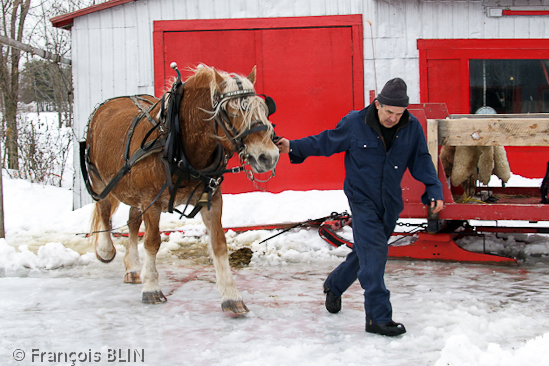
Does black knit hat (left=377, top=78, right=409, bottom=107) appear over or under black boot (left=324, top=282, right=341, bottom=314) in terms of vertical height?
over

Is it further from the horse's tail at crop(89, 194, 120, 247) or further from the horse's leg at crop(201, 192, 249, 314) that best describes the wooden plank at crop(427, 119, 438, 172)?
the horse's tail at crop(89, 194, 120, 247)

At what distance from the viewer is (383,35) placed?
9.60 m

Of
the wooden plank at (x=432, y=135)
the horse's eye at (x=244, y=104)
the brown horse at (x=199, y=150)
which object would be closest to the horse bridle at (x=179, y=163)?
the brown horse at (x=199, y=150)

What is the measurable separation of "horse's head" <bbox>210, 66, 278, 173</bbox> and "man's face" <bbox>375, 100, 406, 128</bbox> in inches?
31.6

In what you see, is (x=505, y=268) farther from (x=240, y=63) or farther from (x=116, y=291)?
(x=240, y=63)

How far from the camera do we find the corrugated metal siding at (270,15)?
9508 mm

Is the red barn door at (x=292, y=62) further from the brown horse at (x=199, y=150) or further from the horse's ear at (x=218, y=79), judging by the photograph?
the horse's ear at (x=218, y=79)

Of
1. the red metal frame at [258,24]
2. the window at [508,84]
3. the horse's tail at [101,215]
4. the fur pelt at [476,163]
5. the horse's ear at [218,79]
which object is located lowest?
the horse's tail at [101,215]

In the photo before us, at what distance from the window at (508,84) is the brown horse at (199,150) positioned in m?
6.99

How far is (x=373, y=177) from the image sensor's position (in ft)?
12.2

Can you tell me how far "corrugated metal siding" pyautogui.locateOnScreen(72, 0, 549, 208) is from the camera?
31.2 feet

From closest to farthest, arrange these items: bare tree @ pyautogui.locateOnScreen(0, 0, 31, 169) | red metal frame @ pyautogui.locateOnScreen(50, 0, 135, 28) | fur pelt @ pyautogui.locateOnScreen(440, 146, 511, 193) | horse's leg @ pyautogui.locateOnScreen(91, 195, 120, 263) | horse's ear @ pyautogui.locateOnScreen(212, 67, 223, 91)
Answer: horse's ear @ pyautogui.locateOnScreen(212, 67, 223, 91) < horse's leg @ pyautogui.locateOnScreen(91, 195, 120, 263) < fur pelt @ pyautogui.locateOnScreen(440, 146, 511, 193) < red metal frame @ pyautogui.locateOnScreen(50, 0, 135, 28) < bare tree @ pyautogui.locateOnScreen(0, 0, 31, 169)

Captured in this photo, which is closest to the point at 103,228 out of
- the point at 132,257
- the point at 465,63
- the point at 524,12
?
the point at 132,257

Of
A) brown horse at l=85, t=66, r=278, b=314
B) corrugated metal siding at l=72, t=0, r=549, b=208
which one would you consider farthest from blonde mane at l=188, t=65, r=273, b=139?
corrugated metal siding at l=72, t=0, r=549, b=208
